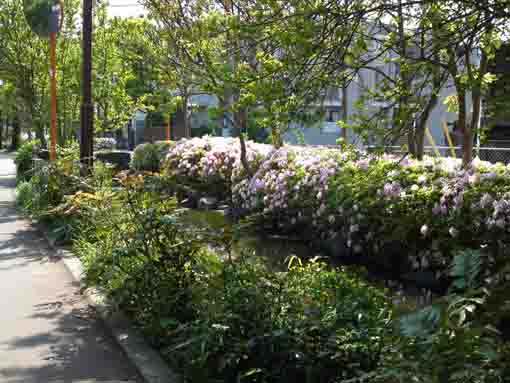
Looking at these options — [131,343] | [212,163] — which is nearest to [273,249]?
[131,343]

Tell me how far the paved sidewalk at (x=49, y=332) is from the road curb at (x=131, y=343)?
72 millimetres

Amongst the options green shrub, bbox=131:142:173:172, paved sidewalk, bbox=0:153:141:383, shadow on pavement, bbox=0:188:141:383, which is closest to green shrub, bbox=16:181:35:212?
paved sidewalk, bbox=0:153:141:383

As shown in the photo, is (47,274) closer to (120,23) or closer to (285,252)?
(285,252)

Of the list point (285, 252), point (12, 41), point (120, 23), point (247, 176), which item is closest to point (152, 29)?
point (120, 23)

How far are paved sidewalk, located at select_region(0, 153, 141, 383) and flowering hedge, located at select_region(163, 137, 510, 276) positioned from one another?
6.47 ft

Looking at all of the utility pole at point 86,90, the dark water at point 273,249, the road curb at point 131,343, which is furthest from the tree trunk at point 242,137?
the road curb at point 131,343

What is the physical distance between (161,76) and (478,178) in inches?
468

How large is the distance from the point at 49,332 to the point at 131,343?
3.03 ft

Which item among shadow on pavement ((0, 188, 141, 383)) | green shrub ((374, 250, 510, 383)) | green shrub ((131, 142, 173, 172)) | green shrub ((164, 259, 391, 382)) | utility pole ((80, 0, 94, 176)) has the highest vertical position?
utility pole ((80, 0, 94, 176))

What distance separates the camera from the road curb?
5.26 metres

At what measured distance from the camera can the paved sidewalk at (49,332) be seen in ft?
17.9

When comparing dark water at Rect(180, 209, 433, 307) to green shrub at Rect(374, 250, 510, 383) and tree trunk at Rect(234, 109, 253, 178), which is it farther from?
green shrub at Rect(374, 250, 510, 383)

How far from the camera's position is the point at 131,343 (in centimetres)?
600

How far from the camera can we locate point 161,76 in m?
18.6
